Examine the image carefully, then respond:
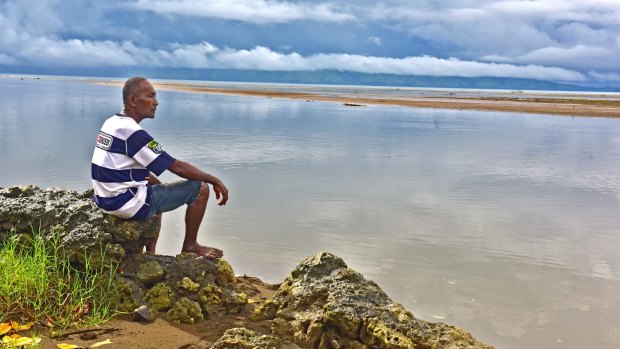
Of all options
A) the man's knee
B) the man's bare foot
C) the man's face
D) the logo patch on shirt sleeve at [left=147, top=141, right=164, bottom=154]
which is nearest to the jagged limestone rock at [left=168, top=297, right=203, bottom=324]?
the man's bare foot

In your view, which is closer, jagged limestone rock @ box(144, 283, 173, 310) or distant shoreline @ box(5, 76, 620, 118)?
jagged limestone rock @ box(144, 283, 173, 310)

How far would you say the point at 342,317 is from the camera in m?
4.76

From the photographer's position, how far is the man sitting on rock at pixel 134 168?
5500 millimetres

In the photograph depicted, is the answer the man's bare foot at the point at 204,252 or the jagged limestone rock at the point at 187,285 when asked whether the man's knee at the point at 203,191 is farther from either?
the jagged limestone rock at the point at 187,285

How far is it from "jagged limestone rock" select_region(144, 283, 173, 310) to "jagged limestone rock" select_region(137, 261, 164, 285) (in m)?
0.09

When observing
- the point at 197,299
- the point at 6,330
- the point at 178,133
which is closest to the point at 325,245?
the point at 197,299

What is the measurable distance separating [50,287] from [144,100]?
196 cm

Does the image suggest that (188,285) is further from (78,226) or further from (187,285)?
(78,226)

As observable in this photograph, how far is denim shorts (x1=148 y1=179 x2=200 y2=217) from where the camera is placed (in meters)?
5.84

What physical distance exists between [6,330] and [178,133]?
19.6 meters

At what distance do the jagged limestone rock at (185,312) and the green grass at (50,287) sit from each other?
0.56 metres

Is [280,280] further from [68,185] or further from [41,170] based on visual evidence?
[41,170]

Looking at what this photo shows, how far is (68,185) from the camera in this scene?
39.4ft

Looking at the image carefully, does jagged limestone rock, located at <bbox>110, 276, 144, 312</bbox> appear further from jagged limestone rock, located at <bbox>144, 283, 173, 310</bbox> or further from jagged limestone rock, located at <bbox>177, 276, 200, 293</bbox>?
jagged limestone rock, located at <bbox>177, 276, 200, 293</bbox>
